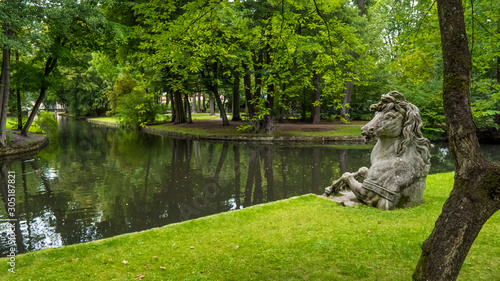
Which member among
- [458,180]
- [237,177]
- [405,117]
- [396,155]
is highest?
[405,117]

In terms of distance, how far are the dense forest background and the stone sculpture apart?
75cm

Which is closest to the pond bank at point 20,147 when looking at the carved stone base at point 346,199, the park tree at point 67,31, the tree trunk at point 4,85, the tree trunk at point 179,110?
the tree trunk at point 4,85

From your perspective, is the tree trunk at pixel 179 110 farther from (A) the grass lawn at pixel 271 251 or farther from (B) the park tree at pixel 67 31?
(A) the grass lawn at pixel 271 251

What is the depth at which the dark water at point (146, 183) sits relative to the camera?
25.2ft

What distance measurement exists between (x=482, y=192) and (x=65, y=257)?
501 centimetres

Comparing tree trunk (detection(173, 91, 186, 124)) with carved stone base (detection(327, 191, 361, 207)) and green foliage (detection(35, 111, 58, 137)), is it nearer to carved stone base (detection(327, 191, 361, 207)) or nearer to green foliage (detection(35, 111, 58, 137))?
green foliage (detection(35, 111, 58, 137))

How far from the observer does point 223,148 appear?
20.9 meters

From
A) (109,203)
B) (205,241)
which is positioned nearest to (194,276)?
(205,241)

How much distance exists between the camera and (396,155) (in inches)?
245

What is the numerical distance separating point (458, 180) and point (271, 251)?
268cm

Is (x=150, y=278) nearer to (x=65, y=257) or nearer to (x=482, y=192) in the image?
(x=65, y=257)

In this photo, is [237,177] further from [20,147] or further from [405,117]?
[20,147]

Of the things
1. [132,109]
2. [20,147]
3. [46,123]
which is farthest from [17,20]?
[132,109]

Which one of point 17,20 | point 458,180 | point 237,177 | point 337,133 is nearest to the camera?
point 458,180
